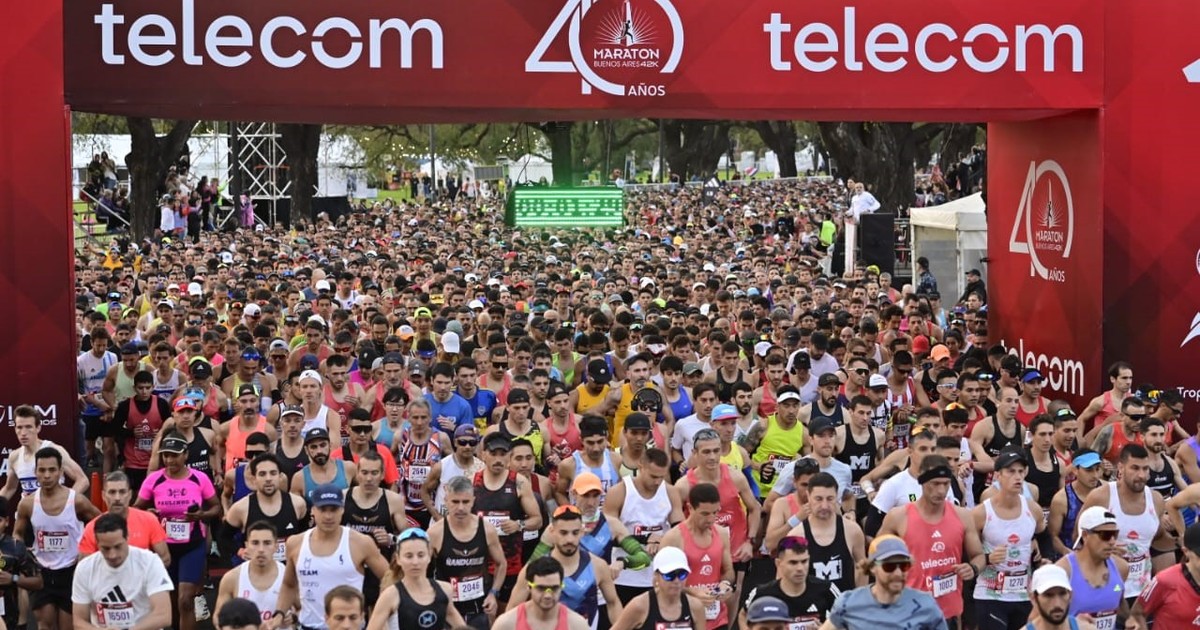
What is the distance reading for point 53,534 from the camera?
37.0 feet

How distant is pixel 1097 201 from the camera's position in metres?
14.8

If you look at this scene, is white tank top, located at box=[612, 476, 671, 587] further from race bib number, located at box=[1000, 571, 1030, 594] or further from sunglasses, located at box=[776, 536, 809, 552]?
race bib number, located at box=[1000, 571, 1030, 594]

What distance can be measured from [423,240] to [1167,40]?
25.1 metres

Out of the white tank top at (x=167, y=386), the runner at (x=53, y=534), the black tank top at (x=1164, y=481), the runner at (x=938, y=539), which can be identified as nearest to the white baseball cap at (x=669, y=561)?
the runner at (x=938, y=539)

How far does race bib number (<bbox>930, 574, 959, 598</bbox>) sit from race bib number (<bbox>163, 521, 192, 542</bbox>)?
474cm

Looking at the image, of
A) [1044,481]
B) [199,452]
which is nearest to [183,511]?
[199,452]

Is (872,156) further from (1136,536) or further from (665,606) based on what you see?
(665,606)

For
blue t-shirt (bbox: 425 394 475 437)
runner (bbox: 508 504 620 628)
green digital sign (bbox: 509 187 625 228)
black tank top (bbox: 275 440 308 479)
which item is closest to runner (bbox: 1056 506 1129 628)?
runner (bbox: 508 504 620 628)

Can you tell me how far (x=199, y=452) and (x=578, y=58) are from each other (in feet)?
13.5

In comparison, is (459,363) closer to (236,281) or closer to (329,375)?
(329,375)

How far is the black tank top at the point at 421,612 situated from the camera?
9078mm

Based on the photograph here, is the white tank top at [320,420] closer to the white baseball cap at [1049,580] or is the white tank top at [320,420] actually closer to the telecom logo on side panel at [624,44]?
the telecom logo on side panel at [624,44]

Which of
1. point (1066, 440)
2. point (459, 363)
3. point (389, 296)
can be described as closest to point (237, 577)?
point (459, 363)

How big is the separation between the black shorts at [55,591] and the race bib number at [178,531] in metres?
0.67
